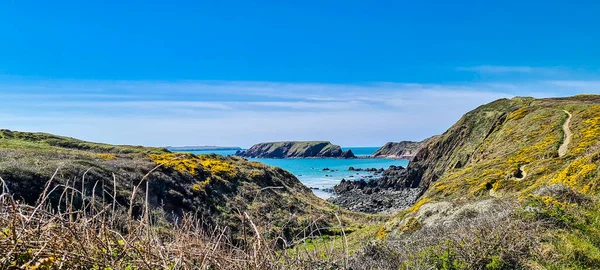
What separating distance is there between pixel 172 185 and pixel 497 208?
20.6 meters

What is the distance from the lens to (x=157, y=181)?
77.7 ft

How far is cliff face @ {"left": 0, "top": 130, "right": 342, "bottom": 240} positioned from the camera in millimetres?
16766

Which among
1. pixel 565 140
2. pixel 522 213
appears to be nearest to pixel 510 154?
pixel 565 140

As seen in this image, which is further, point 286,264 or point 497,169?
point 497,169

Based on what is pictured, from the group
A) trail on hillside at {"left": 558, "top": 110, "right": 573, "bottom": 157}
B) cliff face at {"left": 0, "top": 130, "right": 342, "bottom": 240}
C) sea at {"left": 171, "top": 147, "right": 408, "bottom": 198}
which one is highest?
trail on hillside at {"left": 558, "top": 110, "right": 573, "bottom": 157}

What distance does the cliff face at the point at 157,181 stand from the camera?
1677 centimetres

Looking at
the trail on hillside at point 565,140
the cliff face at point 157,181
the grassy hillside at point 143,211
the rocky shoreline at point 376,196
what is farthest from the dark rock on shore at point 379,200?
the trail on hillside at point 565,140

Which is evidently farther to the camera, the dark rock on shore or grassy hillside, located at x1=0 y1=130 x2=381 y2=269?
the dark rock on shore

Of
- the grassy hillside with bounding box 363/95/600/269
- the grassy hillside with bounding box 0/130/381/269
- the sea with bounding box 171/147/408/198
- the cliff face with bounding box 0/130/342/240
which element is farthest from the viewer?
the sea with bounding box 171/147/408/198

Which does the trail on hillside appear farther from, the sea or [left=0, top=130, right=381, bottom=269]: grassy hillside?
the sea

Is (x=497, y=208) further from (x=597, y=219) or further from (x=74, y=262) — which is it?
(x=74, y=262)

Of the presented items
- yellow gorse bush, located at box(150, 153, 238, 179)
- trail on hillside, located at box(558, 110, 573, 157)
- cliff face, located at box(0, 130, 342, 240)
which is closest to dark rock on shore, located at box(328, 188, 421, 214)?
cliff face, located at box(0, 130, 342, 240)

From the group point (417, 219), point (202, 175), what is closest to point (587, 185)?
point (417, 219)

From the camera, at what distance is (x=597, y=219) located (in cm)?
746
